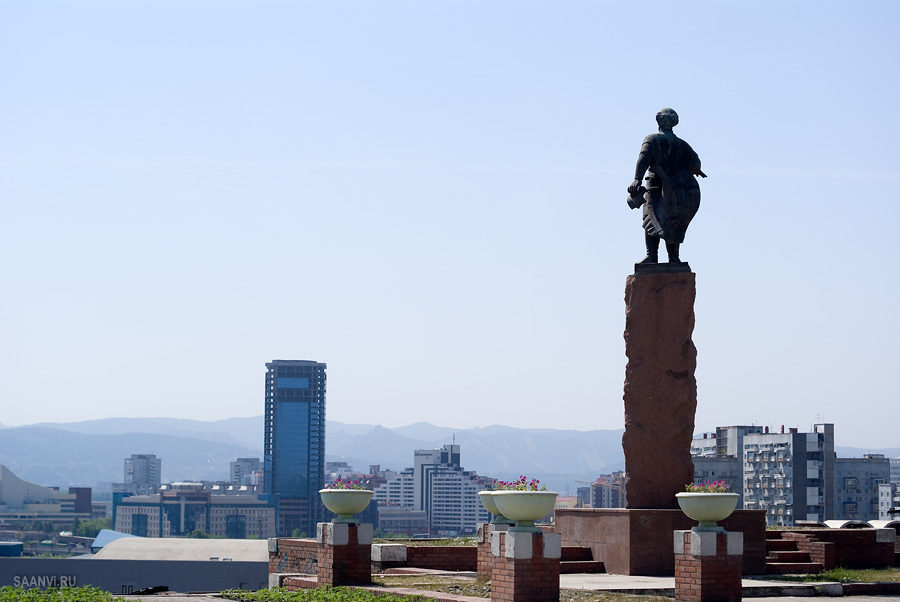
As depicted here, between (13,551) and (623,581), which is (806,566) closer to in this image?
(623,581)

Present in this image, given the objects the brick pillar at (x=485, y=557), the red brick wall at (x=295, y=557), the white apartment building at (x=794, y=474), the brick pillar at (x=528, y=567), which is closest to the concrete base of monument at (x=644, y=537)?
the brick pillar at (x=485, y=557)

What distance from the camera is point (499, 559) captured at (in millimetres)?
16375

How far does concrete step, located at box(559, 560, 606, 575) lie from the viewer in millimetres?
21688

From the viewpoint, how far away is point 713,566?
1666 centimetres

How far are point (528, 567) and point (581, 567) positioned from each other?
5954mm

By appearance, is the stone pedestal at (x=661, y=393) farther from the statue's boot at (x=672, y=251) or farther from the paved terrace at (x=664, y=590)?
the paved terrace at (x=664, y=590)

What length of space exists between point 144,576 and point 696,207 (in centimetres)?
4158

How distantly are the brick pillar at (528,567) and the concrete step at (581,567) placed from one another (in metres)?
5.56

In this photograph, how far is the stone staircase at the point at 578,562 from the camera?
71.2ft

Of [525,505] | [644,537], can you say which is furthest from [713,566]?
[644,537]

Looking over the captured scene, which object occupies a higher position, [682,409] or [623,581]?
[682,409]

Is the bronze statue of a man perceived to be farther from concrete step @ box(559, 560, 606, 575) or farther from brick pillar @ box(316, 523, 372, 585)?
brick pillar @ box(316, 523, 372, 585)

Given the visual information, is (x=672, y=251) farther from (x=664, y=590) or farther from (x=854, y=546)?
(x=664, y=590)

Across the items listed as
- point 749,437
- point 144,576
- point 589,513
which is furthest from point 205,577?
point 749,437
